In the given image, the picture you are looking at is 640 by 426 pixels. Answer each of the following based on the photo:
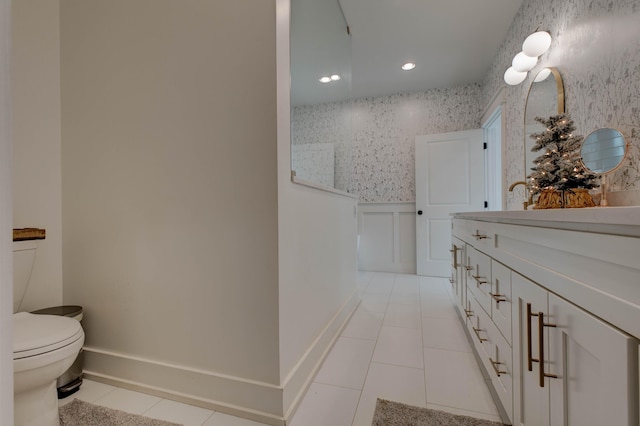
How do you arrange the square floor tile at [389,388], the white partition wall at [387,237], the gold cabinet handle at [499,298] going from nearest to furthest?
the gold cabinet handle at [499,298]
the square floor tile at [389,388]
the white partition wall at [387,237]

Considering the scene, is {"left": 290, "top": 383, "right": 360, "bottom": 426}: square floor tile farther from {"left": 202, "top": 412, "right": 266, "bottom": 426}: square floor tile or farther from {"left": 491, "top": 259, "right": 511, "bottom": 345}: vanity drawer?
{"left": 491, "top": 259, "right": 511, "bottom": 345}: vanity drawer

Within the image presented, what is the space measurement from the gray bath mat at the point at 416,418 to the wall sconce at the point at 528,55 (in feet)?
7.56

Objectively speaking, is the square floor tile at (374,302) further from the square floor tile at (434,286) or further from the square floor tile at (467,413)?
the square floor tile at (467,413)

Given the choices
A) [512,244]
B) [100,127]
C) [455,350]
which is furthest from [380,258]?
[100,127]

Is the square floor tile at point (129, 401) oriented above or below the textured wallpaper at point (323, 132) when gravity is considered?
below

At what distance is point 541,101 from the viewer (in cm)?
202

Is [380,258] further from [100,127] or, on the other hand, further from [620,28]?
[100,127]

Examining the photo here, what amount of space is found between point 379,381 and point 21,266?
6.15 ft

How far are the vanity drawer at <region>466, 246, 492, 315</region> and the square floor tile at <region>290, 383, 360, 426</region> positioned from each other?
78cm

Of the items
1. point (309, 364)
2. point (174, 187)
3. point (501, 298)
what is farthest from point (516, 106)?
point (174, 187)

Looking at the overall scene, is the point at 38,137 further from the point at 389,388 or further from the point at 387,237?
the point at 387,237

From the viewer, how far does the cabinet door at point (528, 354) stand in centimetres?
76

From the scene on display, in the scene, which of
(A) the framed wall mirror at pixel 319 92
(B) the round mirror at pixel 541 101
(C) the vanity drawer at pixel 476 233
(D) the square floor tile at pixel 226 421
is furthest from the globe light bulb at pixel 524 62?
(D) the square floor tile at pixel 226 421

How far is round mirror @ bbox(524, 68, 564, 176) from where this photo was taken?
1.79 m
